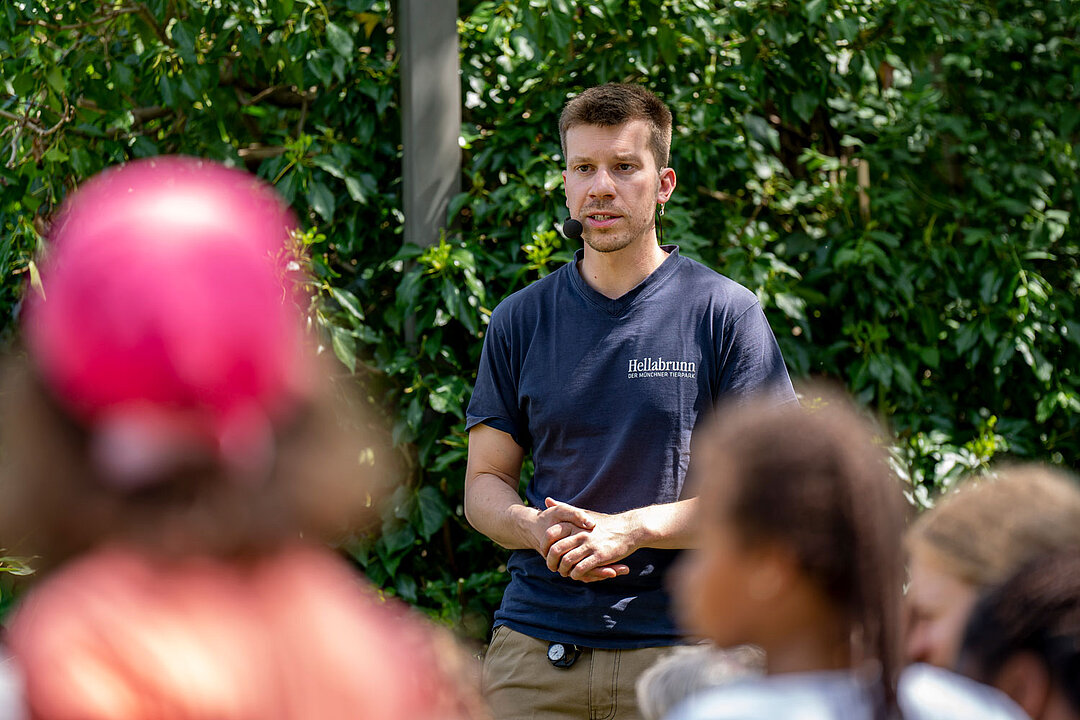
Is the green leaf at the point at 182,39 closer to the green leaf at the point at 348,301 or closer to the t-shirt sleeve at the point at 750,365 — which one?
the green leaf at the point at 348,301

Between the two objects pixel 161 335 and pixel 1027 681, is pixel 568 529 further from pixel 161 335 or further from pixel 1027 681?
pixel 161 335

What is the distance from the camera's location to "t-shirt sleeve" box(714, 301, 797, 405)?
251 centimetres

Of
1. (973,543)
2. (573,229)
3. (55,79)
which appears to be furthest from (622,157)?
(55,79)

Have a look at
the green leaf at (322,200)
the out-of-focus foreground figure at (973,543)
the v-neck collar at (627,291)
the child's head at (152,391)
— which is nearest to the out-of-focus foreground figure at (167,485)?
the child's head at (152,391)

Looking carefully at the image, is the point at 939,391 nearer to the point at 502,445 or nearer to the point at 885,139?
the point at 885,139

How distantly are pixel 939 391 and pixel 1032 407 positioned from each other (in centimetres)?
35

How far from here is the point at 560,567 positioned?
2400 millimetres

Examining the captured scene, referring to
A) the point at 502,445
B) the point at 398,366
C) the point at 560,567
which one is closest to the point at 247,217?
the point at 560,567

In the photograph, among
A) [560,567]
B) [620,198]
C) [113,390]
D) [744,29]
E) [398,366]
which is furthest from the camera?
[744,29]

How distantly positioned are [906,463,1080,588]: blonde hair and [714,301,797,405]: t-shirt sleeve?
0.74m

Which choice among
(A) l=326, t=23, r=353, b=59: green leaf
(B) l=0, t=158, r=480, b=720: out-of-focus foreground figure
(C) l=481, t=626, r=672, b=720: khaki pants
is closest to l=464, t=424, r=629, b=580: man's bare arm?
(C) l=481, t=626, r=672, b=720: khaki pants

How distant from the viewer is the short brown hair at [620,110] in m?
2.76

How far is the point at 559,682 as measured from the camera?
251 cm

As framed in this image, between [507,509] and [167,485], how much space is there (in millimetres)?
1800
